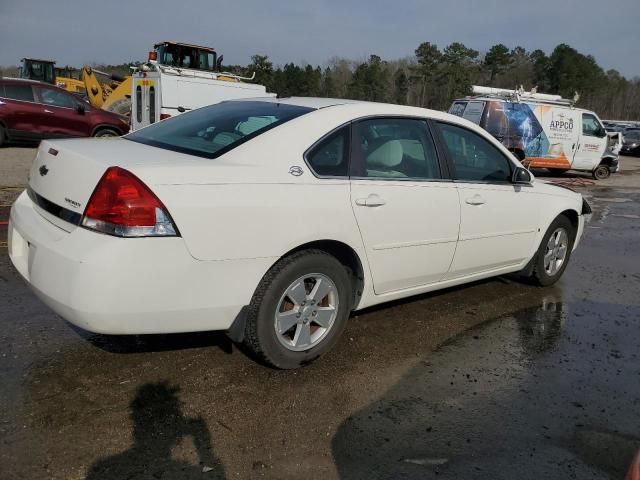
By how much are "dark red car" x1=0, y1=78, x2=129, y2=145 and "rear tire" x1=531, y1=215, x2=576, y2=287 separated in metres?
12.2

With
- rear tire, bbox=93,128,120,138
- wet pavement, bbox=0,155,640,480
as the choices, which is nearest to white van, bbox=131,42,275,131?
rear tire, bbox=93,128,120,138

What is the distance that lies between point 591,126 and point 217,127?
15844mm

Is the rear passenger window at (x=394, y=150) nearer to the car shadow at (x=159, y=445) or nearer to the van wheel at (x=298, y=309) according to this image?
the van wheel at (x=298, y=309)

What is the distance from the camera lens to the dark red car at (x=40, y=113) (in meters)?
13.8

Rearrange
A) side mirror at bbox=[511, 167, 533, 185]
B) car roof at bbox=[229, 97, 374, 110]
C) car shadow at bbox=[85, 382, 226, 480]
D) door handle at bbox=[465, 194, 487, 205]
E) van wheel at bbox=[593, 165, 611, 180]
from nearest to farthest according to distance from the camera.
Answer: car shadow at bbox=[85, 382, 226, 480], car roof at bbox=[229, 97, 374, 110], door handle at bbox=[465, 194, 487, 205], side mirror at bbox=[511, 167, 533, 185], van wheel at bbox=[593, 165, 611, 180]

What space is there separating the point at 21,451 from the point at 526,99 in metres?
15.5

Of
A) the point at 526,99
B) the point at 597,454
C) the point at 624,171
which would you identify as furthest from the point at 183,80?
the point at 624,171

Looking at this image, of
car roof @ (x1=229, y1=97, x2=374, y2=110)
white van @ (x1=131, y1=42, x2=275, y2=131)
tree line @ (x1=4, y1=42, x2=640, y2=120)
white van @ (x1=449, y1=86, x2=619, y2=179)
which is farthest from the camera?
tree line @ (x1=4, y1=42, x2=640, y2=120)

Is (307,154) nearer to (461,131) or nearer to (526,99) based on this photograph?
(461,131)

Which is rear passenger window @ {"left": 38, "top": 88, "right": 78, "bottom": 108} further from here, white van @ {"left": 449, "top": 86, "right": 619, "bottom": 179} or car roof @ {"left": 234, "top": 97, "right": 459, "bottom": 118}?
car roof @ {"left": 234, "top": 97, "right": 459, "bottom": 118}

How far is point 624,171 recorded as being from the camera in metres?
21.5

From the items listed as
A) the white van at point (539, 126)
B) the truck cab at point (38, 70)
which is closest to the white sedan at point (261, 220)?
the white van at point (539, 126)

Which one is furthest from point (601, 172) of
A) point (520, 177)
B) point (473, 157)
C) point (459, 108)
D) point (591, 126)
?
point (473, 157)

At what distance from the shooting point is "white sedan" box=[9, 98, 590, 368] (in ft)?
8.71
